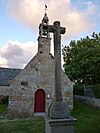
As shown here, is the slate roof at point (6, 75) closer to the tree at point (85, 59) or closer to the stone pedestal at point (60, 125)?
the tree at point (85, 59)

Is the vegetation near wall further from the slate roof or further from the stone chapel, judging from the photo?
the slate roof

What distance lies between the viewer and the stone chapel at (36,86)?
15375 millimetres

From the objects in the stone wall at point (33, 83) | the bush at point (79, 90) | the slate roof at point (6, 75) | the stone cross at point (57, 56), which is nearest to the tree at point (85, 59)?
the bush at point (79, 90)

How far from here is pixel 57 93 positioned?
5.73m

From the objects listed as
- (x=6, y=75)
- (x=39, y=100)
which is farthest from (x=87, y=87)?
(x=6, y=75)

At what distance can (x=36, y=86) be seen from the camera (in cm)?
1600

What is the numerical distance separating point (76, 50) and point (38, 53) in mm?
12565

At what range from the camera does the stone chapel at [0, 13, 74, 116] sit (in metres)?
15.4

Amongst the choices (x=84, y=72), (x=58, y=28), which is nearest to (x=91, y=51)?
(x=84, y=72)

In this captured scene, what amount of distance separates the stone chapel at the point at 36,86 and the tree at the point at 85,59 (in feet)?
25.7

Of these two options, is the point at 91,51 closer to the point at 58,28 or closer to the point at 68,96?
the point at 68,96

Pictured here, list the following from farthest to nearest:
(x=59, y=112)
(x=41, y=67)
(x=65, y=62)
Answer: (x=65, y=62) → (x=41, y=67) → (x=59, y=112)

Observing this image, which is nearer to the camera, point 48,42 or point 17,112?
point 17,112

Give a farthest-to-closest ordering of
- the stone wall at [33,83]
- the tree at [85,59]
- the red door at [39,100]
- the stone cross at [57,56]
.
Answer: the tree at [85,59] → the red door at [39,100] → the stone wall at [33,83] → the stone cross at [57,56]
